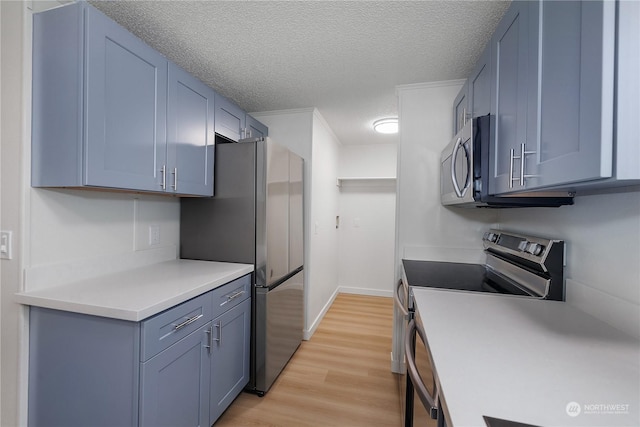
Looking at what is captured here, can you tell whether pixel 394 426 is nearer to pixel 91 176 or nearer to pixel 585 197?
pixel 585 197

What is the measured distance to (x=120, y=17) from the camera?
141cm

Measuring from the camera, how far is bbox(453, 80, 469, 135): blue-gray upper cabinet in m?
1.67

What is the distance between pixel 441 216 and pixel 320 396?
5.16ft

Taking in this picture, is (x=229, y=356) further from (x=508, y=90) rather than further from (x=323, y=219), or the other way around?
(x=508, y=90)

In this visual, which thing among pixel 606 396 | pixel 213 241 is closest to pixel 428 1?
pixel 606 396

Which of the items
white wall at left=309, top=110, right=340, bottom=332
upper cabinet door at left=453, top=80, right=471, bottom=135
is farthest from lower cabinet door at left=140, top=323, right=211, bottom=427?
upper cabinet door at left=453, top=80, right=471, bottom=135

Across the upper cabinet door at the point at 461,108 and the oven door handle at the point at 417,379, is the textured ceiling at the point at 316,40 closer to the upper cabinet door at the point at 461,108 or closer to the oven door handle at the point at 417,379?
the upper cabinet door at the point at 461,108

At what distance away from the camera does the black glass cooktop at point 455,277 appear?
1354 millimetres

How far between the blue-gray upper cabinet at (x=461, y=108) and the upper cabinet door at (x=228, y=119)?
5.60 ft

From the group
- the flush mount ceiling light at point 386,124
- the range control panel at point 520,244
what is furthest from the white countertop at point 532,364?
the flush mount ceiling light at point 386,124

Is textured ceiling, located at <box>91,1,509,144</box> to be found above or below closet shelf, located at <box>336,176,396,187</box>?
above

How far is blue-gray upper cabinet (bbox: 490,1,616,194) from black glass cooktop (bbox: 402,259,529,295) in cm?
53

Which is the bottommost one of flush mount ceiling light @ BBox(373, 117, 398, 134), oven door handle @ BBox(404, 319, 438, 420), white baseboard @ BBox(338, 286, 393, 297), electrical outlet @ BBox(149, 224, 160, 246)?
white baseboard @ BBox(338, 286, 393, 297)

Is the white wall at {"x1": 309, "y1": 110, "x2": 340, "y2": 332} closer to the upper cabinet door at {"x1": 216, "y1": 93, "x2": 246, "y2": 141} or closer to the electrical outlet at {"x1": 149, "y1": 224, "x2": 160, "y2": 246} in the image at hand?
the upper cabinet door at {"x1": 216, "y1": 93, "x2": 246, "y2": 141}
